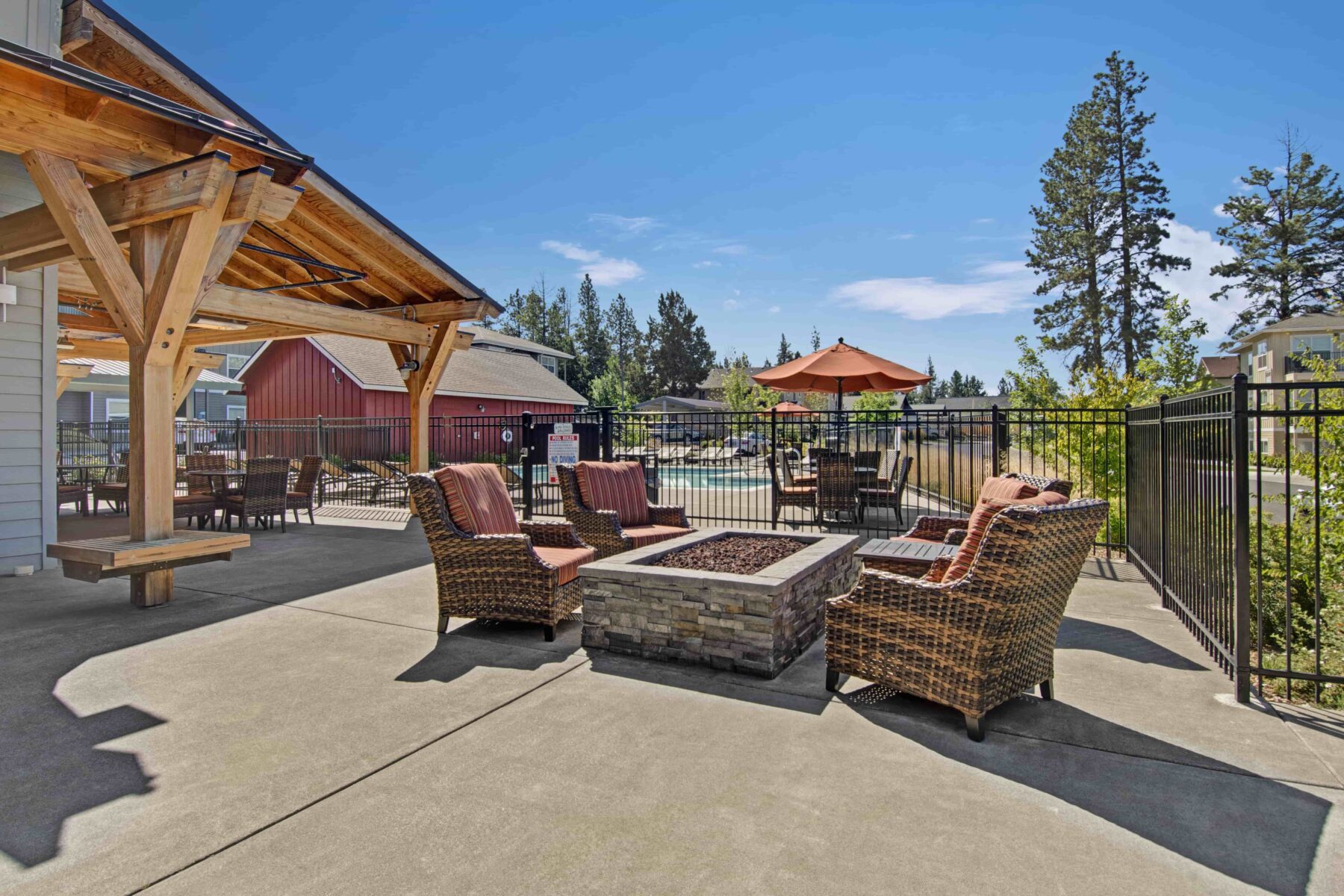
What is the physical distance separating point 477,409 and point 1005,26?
63.8ft

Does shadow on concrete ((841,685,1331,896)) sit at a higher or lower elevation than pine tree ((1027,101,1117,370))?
lower

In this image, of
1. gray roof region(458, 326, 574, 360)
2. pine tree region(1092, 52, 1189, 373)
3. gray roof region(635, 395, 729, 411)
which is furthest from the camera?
gray roof region(635, 395, 729, 411)

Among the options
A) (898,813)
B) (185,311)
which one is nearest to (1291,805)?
(898,813)

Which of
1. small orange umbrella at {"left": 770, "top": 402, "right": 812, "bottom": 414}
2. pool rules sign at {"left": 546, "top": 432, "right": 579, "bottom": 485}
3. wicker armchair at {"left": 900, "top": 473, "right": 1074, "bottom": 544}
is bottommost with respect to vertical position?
wicker armchair at {"left": 900, "top": 473, "right": 1074, "bottom": 544}

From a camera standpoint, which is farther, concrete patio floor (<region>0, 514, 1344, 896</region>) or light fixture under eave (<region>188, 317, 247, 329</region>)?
light fixture under eave (<region>188, 317, 247, 329</region>)

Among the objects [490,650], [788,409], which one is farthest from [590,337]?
[490,650]

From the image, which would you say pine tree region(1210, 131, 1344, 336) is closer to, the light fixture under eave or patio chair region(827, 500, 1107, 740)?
patio chair region(827, 500, 1107, 740)

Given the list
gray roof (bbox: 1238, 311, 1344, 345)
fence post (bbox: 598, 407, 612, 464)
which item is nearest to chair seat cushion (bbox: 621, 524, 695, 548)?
fence post (bbox: 598, 407, 612, 464)

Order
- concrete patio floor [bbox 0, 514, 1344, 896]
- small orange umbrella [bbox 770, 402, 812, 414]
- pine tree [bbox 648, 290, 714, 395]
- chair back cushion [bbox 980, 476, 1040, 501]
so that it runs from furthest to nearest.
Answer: pine tree [bbox 648, 290, 714, 395] < small orange umbrella [bbox 770, 402, 812, 414] < chair back cushion [bbox 980, 476, 1040, 501] < concrete patio floor [bbox 0, 514, 1344, 896]

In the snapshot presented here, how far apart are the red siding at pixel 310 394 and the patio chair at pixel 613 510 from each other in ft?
50.6

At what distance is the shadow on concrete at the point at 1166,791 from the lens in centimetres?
204

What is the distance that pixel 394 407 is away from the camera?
22344 mm

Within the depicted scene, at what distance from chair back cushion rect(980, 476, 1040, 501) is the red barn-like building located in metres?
18.7

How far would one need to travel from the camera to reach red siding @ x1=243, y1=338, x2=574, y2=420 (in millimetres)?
21281
